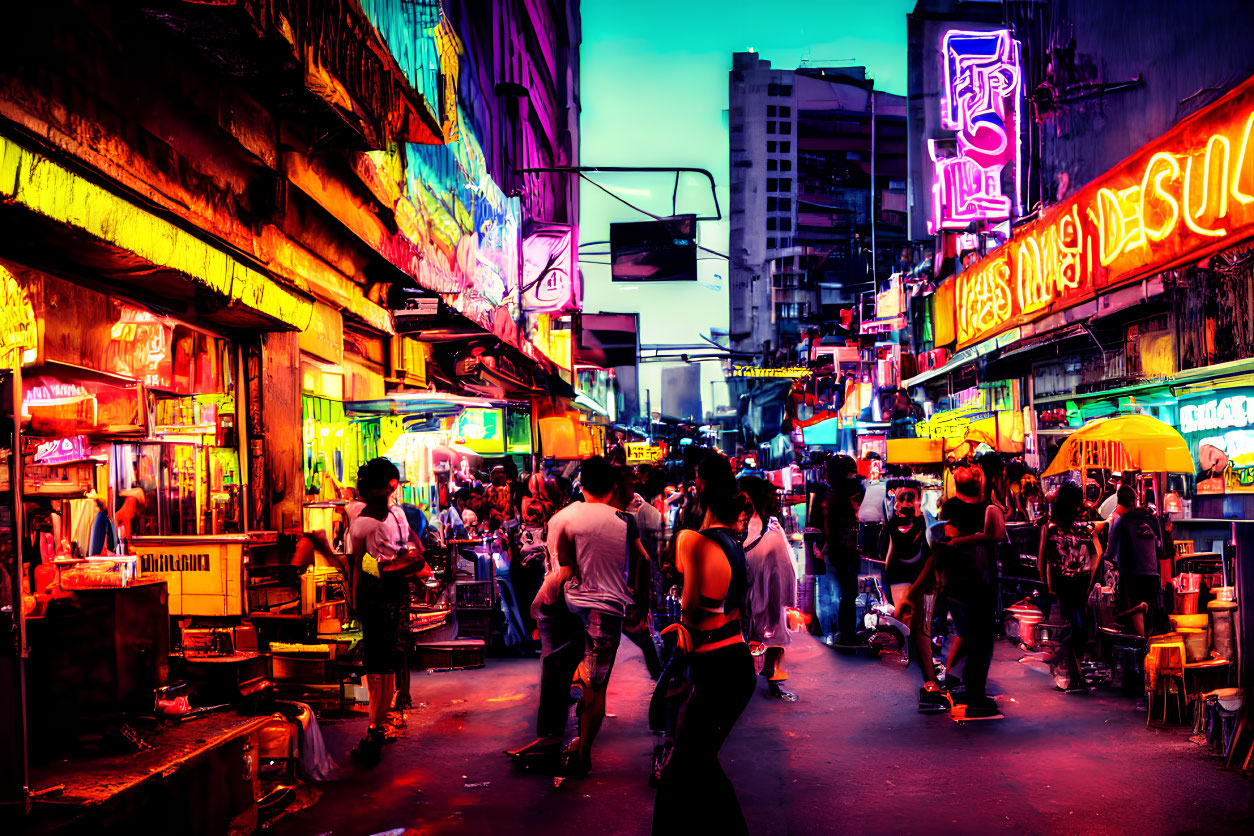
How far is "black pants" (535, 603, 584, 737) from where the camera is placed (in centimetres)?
713

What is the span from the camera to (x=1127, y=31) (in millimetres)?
14094

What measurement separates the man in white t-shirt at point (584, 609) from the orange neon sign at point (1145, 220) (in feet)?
17.0

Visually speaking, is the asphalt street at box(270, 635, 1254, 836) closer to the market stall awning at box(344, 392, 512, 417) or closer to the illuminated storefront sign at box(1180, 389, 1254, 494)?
the illuminated storefront sign at box(1180, 389, 1254, 494)

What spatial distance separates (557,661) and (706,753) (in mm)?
2466

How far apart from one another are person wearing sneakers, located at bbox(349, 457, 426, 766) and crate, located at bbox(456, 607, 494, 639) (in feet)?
12.2

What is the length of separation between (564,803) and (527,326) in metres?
16.3

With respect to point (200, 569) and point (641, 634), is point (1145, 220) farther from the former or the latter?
point (200, 569)

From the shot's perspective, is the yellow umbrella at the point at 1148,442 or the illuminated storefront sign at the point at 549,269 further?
the illuminated storefront sign at the point at 549,269

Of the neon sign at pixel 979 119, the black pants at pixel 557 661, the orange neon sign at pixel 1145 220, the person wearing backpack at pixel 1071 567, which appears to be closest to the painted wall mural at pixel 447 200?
the black pants at pixel 557 661

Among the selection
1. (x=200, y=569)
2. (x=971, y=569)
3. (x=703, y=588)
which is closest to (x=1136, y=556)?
(x=971, y=569)

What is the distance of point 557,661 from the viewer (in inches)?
284

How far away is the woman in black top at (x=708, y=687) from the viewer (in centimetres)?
483

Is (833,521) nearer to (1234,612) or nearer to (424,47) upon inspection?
(1234,612)

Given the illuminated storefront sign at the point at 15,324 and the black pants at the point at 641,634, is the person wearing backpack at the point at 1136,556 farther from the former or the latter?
the illuminated storefront sign at the point at 15,324
